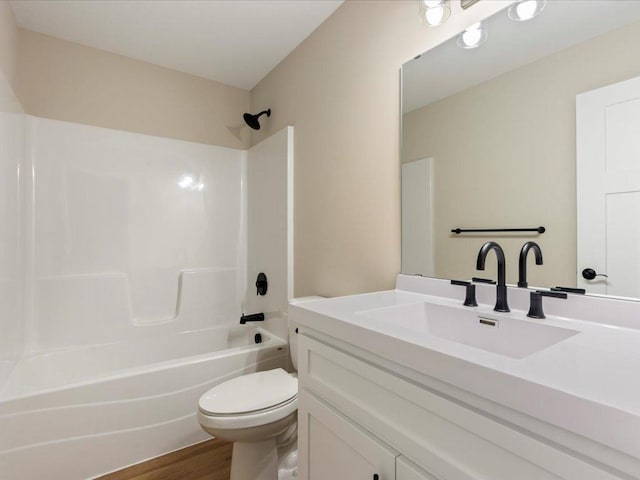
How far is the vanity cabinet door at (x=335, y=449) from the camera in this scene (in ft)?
2.54

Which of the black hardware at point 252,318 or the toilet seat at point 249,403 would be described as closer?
the toilet seat at point 249,403

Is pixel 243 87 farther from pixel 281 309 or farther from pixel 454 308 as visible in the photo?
pixel 454 308

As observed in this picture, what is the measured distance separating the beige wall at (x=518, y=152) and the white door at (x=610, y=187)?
0.08 ft

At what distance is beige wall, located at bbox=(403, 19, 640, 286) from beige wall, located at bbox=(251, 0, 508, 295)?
0.75 feet

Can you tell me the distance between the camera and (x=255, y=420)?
1.36 m

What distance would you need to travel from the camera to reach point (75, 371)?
209cm

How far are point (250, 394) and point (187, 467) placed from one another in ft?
2.09

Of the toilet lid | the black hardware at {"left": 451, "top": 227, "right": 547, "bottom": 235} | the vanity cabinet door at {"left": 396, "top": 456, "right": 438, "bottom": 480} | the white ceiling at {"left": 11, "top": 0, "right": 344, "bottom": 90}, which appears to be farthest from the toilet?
the white ceiling at {"left": 11, "top": 0, "right": 344, "bottom": 90}

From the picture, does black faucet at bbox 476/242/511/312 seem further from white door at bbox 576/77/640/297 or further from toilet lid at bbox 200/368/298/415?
toilet lid at bbox 200/368/298/415

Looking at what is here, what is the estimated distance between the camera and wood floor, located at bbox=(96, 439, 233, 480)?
1.63m

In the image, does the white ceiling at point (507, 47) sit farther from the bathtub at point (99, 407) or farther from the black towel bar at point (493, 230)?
the bathtub at point (99, 407)

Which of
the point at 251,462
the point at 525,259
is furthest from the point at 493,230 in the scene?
the point at 251,462

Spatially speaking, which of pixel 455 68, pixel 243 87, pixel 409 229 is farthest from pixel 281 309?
pixel 243 87

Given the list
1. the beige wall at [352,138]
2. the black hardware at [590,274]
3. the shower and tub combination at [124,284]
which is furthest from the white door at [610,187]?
the shower and tub combination at [124,284]
